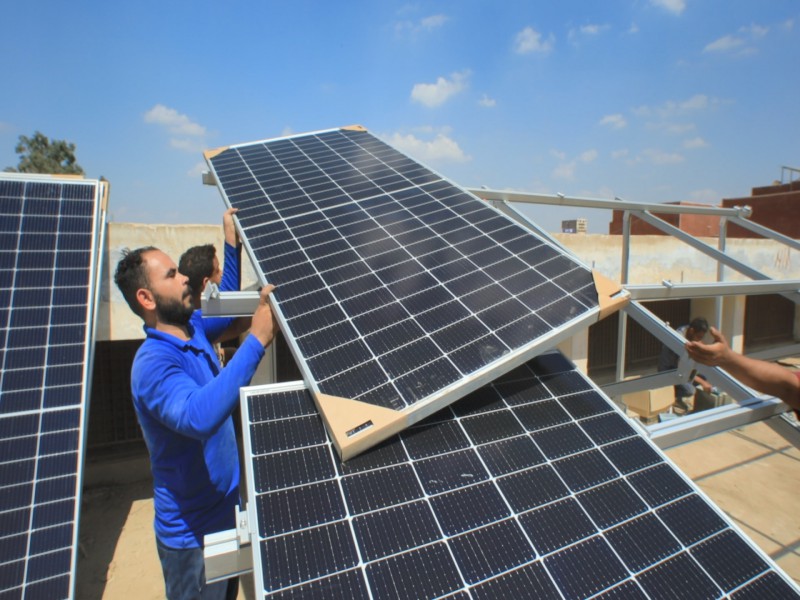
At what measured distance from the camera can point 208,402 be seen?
2.43m

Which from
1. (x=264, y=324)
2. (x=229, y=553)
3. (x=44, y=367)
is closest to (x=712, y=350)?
(x=264, y=324)

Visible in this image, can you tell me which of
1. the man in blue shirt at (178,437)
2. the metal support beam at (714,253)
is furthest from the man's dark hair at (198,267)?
the metal support beam at (714,253)

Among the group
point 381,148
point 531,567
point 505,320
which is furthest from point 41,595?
point 381,148

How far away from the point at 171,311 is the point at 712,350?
13.3 feet

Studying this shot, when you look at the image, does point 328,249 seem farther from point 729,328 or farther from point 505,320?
point 729,328

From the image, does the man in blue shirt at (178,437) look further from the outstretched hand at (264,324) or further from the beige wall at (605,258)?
the beige wall at (605,258)

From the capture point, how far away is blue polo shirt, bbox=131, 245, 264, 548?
246 centimetres

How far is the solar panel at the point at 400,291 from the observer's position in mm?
2914

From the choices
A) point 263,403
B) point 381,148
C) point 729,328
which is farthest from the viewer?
point 729,328

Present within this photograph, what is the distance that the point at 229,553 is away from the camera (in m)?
2.21

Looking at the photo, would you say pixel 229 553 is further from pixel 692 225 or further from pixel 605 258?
pixel 692 225

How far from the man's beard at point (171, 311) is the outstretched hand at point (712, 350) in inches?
153

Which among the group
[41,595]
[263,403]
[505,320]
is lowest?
[41,595]

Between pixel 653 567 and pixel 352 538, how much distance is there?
1.61m
